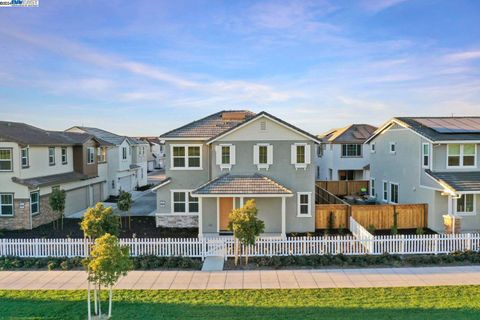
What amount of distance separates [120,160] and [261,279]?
85.6 feet

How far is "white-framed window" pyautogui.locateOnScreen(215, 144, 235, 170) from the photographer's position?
69.8ft

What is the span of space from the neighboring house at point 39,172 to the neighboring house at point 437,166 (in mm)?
23628

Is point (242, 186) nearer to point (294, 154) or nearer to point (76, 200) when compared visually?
point (294, 154)

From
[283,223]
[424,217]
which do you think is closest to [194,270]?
[283,223]

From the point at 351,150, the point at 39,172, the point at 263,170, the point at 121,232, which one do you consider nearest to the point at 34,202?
the point at 39,172

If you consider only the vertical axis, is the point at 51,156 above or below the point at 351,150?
below

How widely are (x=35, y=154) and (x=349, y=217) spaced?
67.3 ft

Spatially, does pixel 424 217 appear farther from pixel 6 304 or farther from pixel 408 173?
pixel 6 304

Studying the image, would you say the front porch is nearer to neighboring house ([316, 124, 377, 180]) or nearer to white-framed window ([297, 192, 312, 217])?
white-framed window ([297, 192, 312, 217])

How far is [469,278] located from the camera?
543 inches

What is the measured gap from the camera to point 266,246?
16375 mm

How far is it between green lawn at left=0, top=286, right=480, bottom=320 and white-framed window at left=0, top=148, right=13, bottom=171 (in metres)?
12.3

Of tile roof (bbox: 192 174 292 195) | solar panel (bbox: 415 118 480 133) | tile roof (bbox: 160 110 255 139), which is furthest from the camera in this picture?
solar panel (bbox: 415 118 480 133)

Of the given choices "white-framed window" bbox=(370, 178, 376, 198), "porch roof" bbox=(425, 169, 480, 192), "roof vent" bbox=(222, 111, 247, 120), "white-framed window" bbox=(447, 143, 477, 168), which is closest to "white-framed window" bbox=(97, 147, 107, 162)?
"roof vent" bbox=(222, 111, 247, 120)
